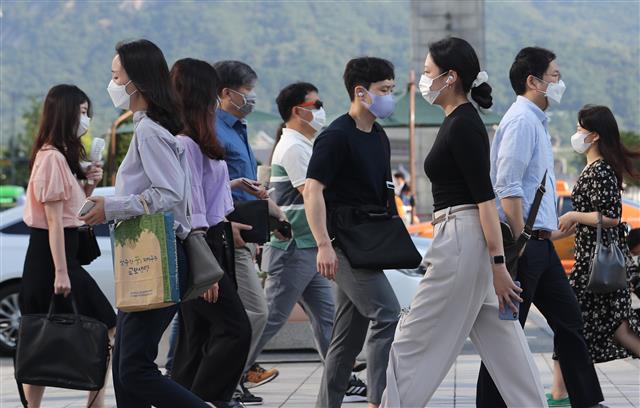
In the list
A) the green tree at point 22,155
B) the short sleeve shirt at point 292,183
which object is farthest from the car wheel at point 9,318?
the green tree at point 22,155

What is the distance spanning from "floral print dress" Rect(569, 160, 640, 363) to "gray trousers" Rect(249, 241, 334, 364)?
5.16ft

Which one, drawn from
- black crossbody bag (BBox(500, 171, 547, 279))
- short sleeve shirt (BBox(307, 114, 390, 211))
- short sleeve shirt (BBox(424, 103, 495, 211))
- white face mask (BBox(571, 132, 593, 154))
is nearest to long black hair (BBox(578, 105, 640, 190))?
white face mask (BBox(571, 132, 593, 154))

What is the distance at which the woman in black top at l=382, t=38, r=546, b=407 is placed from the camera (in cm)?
545

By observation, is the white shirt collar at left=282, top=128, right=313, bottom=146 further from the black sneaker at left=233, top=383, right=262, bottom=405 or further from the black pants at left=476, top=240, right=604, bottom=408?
the black pants at left=476, top=240, right=604, bottom=408

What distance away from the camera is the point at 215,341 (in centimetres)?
639

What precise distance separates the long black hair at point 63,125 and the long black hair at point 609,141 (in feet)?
9.36

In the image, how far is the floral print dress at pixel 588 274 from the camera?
7598 mm

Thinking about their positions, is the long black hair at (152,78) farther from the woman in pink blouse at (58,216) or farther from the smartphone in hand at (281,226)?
the smartphone in hand at (281,226)

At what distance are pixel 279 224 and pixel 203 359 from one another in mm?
1498

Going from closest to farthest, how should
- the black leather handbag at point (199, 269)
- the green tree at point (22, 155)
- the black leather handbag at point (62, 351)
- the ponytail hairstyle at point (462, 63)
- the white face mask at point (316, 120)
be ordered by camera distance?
the black leather handbag at point (199, 269), the ponytail hairstyle at point (462, 63), the black leather handbag at point (62, 351), the white face mask at point (316, 120), the green tree at point (22, 155)

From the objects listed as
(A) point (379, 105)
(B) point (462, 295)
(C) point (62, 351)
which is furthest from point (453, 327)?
(C) point (62, 351)

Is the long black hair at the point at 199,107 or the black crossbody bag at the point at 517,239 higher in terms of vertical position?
the long black hair at the point at 199,107

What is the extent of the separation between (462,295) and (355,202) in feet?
4.96

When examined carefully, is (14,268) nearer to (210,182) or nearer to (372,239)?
(210,182)
